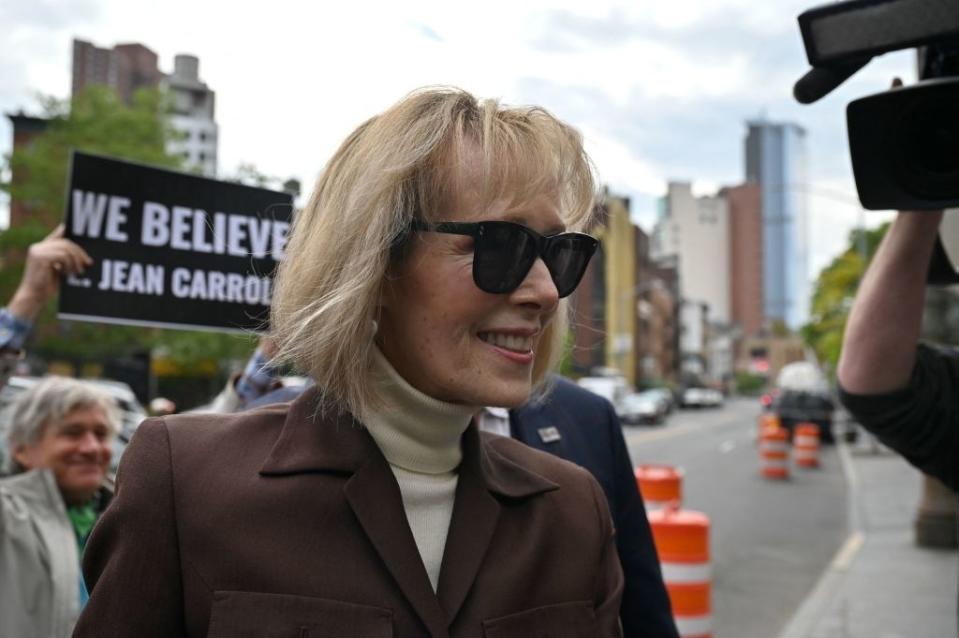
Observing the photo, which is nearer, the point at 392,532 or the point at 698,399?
the point at 392,532

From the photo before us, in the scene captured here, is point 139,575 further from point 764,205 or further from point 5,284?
point 764,205

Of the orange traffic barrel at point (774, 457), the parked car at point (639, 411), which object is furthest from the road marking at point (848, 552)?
the parked car at point (639, 411)

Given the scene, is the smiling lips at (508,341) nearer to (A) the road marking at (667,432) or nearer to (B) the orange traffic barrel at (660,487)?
(B) the orange traffic barrel at (660,487)

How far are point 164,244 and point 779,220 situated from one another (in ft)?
349

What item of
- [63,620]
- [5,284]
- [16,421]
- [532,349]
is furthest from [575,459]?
[5,284]

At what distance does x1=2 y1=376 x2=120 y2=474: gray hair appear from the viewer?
3.51 m

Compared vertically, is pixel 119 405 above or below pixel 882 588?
above

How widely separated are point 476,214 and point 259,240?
7.94 feet

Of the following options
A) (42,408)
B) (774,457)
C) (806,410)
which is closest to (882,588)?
(42,408)

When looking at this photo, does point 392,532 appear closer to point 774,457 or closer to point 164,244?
point 164,244

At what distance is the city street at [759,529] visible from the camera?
8297mm

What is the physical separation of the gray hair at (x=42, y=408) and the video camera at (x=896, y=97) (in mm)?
2791

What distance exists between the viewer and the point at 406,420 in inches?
65.3

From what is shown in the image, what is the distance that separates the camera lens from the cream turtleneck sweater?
100 centimetres
